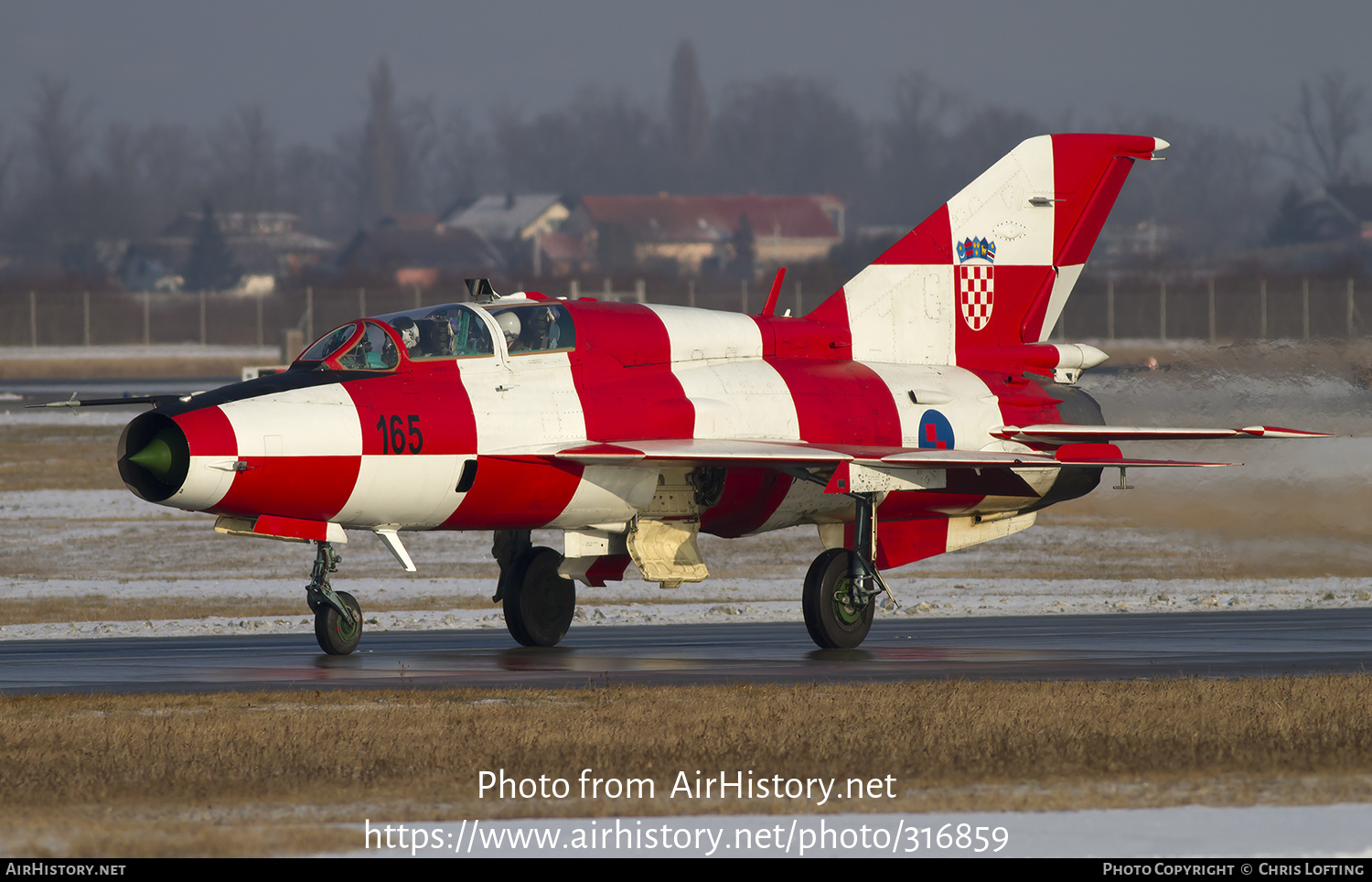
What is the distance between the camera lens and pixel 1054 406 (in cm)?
1880

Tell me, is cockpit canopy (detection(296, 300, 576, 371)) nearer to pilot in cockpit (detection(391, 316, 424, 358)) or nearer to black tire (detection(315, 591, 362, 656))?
pilot in cockpit (detection(391, 316, 424, 358))

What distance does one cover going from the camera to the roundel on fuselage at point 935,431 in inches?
700

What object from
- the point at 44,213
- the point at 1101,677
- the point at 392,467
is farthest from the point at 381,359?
the point at 44,213

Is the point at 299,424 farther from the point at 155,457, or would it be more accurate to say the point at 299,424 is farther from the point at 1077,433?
the point at 1077,433

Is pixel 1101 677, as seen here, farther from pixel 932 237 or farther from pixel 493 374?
pixel 932 237

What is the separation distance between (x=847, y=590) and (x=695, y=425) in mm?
2013

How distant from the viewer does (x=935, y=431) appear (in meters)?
17.8

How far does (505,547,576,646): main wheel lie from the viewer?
17047 millimetres

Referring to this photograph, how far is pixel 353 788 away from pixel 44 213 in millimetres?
126738

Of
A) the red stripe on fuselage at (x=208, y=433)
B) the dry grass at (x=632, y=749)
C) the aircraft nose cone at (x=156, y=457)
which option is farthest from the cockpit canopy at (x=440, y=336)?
the dry grass at (x=632, y=749)

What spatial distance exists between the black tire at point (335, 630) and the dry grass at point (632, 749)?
294 centimetres

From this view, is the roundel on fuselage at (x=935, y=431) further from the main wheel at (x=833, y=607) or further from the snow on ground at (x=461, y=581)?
the snow on ground at (x=461, y=581)

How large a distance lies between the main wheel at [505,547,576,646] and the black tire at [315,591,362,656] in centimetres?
185

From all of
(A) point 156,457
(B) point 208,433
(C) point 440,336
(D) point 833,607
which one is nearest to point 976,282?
(D) point 833,607
